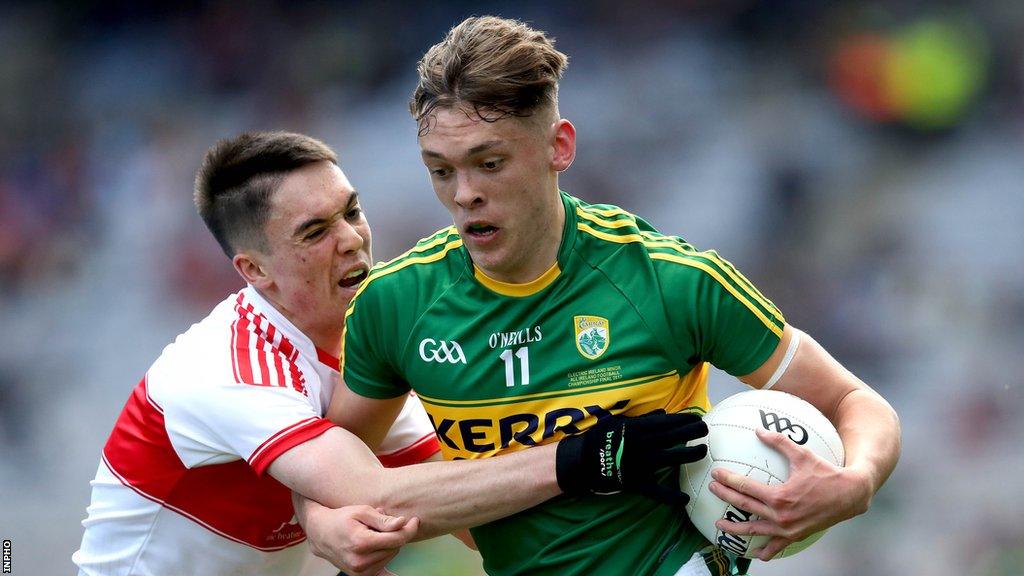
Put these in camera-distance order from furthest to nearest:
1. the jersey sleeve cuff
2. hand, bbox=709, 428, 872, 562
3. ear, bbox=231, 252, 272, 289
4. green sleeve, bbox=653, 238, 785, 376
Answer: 1. ear, bbox=231, 252, 272, 289
2. the jersey sleeve cuff
3. green sleeve, bbox=653, 238, 785, 376
4. hand, bbox=709, 428, 872, 562

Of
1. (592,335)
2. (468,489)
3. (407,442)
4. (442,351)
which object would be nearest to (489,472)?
(468,489)

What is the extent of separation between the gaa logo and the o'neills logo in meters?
0.33

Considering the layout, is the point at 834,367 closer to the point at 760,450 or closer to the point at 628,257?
the point at 760,450

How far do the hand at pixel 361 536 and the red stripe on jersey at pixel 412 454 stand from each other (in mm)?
964

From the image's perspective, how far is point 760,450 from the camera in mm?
2988

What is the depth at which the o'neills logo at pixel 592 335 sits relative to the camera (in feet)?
10.4

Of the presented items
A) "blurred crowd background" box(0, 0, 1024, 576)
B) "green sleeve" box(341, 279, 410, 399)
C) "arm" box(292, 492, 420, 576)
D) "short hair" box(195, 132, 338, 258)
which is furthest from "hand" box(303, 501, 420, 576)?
"blurred crowd background" box(0, 0, 1024, 576)

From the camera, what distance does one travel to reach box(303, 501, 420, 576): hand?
3.22m

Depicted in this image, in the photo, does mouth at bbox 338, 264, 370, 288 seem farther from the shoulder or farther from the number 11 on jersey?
the number 11 on jersey

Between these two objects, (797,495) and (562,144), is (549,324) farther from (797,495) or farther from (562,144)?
(797,495)

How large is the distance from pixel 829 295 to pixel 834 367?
13.4ft

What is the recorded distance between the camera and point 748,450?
2998 millimetres

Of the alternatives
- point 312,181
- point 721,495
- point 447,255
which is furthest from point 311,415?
point 721,495

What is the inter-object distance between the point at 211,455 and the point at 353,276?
79cm
